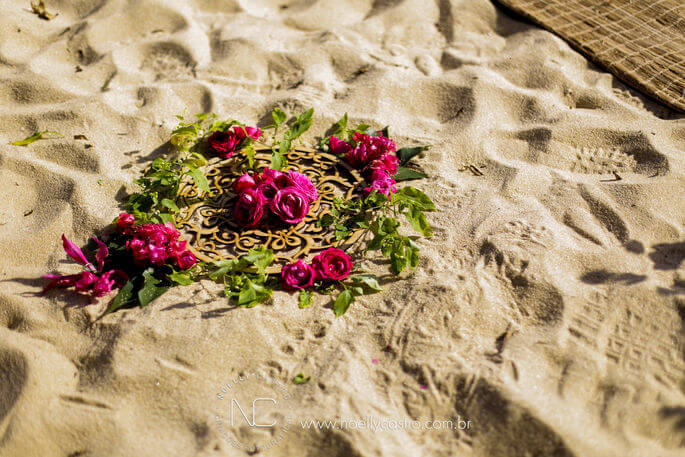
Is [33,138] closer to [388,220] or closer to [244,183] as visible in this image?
[244,183]

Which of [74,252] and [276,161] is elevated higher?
[276,161]

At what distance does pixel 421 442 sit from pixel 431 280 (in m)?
0.66

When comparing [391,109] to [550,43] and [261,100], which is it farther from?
[550,43]

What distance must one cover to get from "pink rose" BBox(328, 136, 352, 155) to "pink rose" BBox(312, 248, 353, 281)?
2.60 ft

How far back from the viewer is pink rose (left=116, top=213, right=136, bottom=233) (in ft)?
7.46

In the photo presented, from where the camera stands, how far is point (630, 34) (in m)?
3.39

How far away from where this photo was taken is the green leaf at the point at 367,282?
2.10 metres

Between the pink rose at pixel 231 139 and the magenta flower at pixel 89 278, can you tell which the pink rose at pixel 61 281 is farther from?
the pink rose at pixel 231 139

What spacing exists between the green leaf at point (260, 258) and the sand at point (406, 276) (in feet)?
0.54

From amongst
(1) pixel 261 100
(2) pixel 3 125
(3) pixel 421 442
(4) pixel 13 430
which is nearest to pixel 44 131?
(2) pixel 3 125

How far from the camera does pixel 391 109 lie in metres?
3.02

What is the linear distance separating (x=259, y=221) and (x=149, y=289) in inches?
21.4

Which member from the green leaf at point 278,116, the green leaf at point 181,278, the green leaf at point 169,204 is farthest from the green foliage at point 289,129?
the green leaf at point 181,278

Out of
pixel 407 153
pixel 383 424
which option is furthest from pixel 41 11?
pixel 383 424
